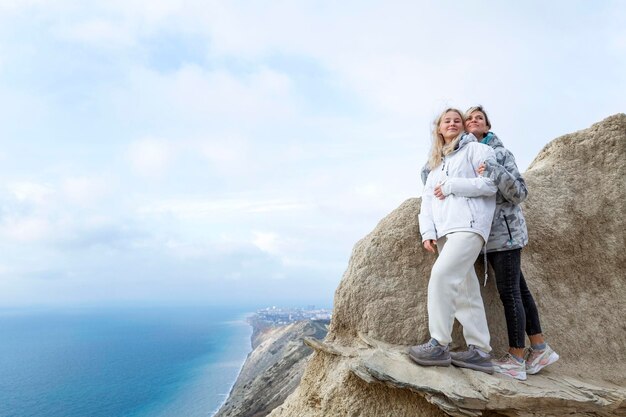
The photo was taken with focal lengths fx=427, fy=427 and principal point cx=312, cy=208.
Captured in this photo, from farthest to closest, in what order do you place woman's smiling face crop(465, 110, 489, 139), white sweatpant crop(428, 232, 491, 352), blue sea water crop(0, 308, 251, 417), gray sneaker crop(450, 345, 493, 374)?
blue sea water crop(0, 308, 251, 417) < woman's smiling face crop(465, 110, 489, 139) < gray sneaker crop(450, 345, 493, 374) < white sweatpant crop(428, 232, 491, 352)

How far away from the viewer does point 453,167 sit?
14.8 feet

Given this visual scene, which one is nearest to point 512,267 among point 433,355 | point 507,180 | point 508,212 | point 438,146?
point 508,212

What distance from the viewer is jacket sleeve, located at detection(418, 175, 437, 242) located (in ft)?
15.2

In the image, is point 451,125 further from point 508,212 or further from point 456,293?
point 456,293

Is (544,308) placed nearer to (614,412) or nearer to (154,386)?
(614,412)

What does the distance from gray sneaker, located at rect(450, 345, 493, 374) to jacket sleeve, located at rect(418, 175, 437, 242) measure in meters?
1.22

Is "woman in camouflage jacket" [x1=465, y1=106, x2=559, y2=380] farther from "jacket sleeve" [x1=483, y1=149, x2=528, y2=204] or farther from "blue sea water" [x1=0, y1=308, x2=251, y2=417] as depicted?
"blue sea water" [x1=0, y1=308, x2=251, y2=417]

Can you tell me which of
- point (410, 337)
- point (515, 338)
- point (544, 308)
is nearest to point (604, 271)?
point (544, 308)

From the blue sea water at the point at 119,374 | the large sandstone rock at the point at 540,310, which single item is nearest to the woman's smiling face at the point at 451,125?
the large sandstone rock at the point at 540,310

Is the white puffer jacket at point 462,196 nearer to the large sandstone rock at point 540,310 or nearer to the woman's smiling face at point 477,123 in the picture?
the woman's smiling face at point 477,123

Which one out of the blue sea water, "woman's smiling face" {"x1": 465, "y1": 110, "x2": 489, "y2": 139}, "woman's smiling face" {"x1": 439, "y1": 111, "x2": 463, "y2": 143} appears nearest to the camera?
"woman's smiling face" {"x1": 439, "y1": 111, "x2": 463, "y2": 143}

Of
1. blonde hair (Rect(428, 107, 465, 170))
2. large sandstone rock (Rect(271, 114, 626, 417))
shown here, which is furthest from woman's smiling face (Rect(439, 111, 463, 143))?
large sandstone rock (Rect(271, 114, 626, 417))

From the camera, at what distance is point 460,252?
4191mm

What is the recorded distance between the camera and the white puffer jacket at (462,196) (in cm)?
424
